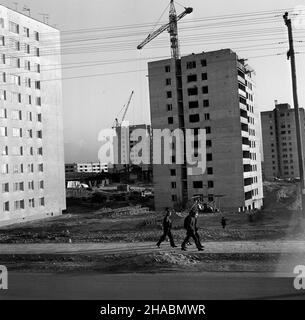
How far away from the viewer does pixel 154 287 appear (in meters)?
9.38

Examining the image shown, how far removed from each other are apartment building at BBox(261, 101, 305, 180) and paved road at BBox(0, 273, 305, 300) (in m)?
99.1

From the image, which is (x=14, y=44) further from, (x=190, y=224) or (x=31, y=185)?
(x=190, y=224)

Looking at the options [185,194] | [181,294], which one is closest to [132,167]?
[185,194]

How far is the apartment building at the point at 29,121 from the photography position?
135 ft

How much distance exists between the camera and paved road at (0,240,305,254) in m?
13.1

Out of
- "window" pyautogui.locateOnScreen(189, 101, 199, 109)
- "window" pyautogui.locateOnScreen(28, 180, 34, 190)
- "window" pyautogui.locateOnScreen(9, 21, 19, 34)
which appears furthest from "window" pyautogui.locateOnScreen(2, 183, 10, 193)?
"window" pyautogui.locateOnScreen(189, 101, 199, 109)

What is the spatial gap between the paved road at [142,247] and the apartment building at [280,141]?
94.0 m

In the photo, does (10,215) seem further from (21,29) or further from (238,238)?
(238,238)

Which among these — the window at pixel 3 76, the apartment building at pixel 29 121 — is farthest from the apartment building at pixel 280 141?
the window at pixel 3 76

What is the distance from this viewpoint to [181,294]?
8.66 metres

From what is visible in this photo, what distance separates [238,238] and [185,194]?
134ft

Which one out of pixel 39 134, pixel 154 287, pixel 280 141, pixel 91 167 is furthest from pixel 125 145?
pixel 154 287

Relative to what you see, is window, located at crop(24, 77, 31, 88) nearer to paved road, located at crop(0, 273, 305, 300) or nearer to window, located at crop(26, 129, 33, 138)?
window, located at crop(26, 129, 33, 138)

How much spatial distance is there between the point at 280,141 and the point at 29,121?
75.8m
